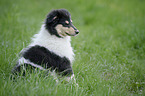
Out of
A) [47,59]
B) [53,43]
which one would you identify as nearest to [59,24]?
[53,43]

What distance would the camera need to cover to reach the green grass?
9.04ft

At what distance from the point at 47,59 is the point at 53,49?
0.72 ft

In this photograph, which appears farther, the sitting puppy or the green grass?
the sitting puppy

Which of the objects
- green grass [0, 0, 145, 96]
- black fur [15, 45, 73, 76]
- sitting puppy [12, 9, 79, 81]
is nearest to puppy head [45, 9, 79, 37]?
sitting puppy [12, 9, 79, 81]

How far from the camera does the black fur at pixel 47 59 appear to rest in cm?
286

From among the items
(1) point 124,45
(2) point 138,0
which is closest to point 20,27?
(1) point 124,45

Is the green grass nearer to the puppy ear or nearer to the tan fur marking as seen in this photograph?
the tan fur marking

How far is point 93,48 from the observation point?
5.08 meters

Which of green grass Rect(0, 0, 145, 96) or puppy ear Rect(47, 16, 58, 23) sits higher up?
puppy ear Rect(47, 16, 58, 23)

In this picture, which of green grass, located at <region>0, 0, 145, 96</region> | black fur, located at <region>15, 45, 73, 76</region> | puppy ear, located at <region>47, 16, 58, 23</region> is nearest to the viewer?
green grass, located at <region>0, 0, 145, 96</region>

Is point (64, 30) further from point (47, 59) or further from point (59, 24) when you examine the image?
point (47, 59)

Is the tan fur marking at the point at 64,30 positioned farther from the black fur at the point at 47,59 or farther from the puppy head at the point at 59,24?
the black fur at the point at 47,59

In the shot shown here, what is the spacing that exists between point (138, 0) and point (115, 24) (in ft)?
12.2

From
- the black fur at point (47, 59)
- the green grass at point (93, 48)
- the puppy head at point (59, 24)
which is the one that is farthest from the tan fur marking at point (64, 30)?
the green grass at point (93, 48)
